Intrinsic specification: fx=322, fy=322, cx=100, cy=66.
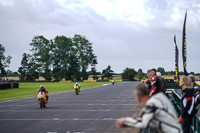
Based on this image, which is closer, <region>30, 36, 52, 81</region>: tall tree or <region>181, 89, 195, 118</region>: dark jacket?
<region>181, 89, 195, 118</region>: dark jacket

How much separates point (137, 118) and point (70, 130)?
7.59m

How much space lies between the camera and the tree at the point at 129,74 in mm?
160500

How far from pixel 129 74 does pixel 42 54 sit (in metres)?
59.7

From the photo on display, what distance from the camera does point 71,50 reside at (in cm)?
12012

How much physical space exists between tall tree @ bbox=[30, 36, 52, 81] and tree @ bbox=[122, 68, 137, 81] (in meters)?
55.1

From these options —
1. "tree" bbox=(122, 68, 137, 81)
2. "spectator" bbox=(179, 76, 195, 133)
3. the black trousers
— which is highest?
"tree" bbox=(122, 68, 137, 81)

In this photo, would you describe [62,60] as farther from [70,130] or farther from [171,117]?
[171,117]

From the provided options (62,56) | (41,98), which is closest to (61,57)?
(62,56)

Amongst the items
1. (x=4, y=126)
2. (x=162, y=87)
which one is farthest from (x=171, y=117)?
(x=4, y=126)

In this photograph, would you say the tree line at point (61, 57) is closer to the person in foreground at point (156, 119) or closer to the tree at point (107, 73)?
the tree at point (107, 73)

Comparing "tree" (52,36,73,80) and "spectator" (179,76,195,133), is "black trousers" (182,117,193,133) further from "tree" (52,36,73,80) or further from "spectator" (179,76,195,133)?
"tree" (52,36,73,80)

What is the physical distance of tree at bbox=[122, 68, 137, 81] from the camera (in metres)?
160

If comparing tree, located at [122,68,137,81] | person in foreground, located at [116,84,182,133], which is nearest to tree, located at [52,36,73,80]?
tree, located at [122,68,137,81]

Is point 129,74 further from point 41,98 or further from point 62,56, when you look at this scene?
point 41,98
